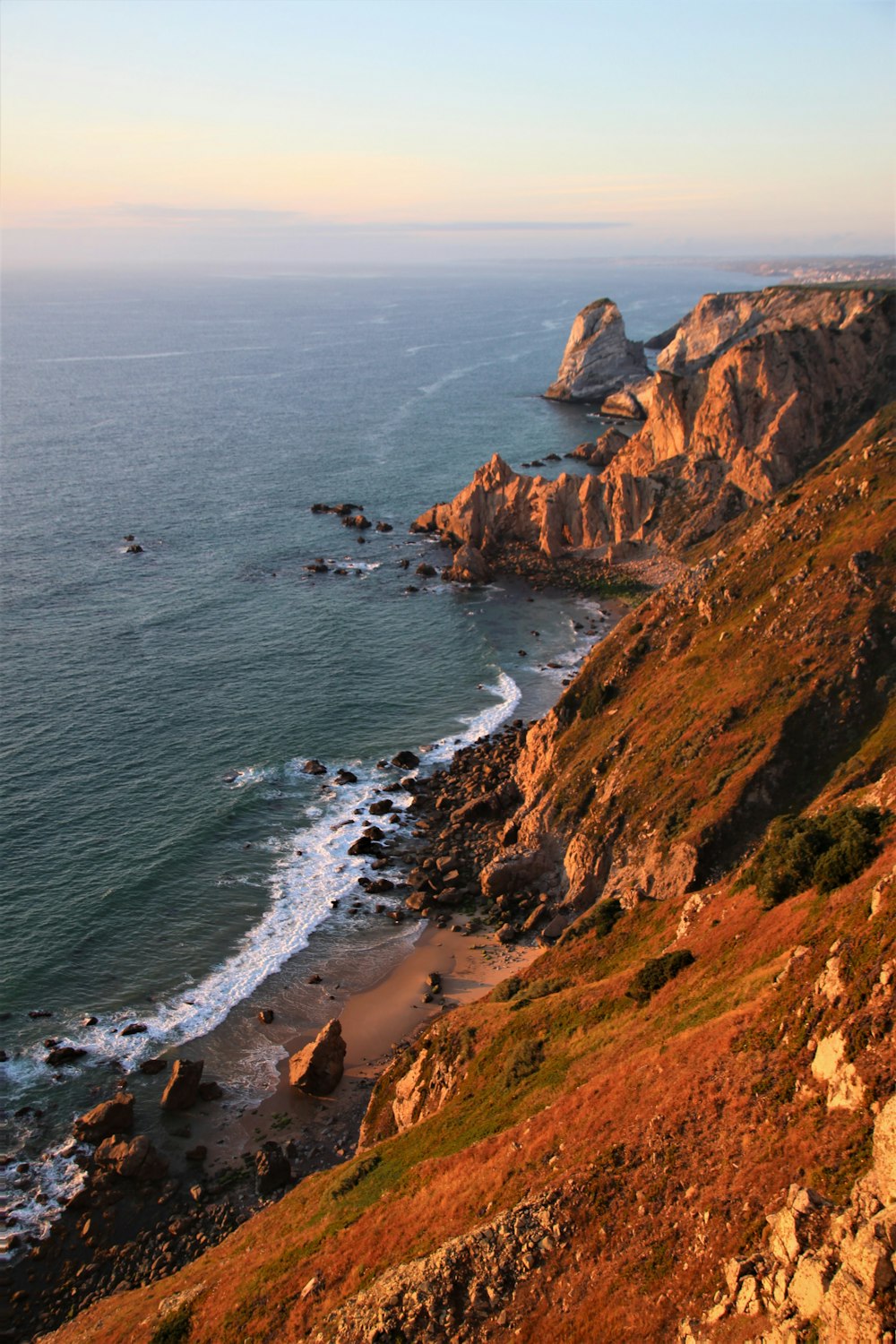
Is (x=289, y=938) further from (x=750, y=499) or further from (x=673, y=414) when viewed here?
(x=673, y=414)

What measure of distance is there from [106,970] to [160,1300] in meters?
22.2

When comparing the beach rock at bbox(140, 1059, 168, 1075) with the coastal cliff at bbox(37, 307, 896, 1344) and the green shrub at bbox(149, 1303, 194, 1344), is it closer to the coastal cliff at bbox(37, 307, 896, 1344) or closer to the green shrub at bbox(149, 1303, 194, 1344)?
the coastal cliff at bbox(37, 307, 896, 1344)

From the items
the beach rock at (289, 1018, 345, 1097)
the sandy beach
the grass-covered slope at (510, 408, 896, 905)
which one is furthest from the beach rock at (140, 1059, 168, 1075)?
the grass-covered slope at (510, 408, 896, 905)

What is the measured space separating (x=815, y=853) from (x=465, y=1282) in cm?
1805

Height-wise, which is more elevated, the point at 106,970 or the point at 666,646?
the point at 666,646

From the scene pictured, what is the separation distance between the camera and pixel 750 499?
356 ft

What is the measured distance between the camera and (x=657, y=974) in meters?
33.5

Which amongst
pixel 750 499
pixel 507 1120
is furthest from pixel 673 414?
pixel 507 1120

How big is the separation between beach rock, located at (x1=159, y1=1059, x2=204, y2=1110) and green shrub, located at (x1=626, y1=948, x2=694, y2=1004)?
22.7m

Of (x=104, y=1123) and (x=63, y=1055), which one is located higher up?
(x=63, y=1055)

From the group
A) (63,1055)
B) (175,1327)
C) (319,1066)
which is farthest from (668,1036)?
(63,1055)

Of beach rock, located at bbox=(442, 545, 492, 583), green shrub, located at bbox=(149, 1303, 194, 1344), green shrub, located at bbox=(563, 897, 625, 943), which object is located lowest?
green shrub, located at bbox=(149, 1303, 194, 1344)

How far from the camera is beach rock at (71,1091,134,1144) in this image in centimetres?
4200

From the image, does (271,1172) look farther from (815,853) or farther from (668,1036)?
(815,853)
